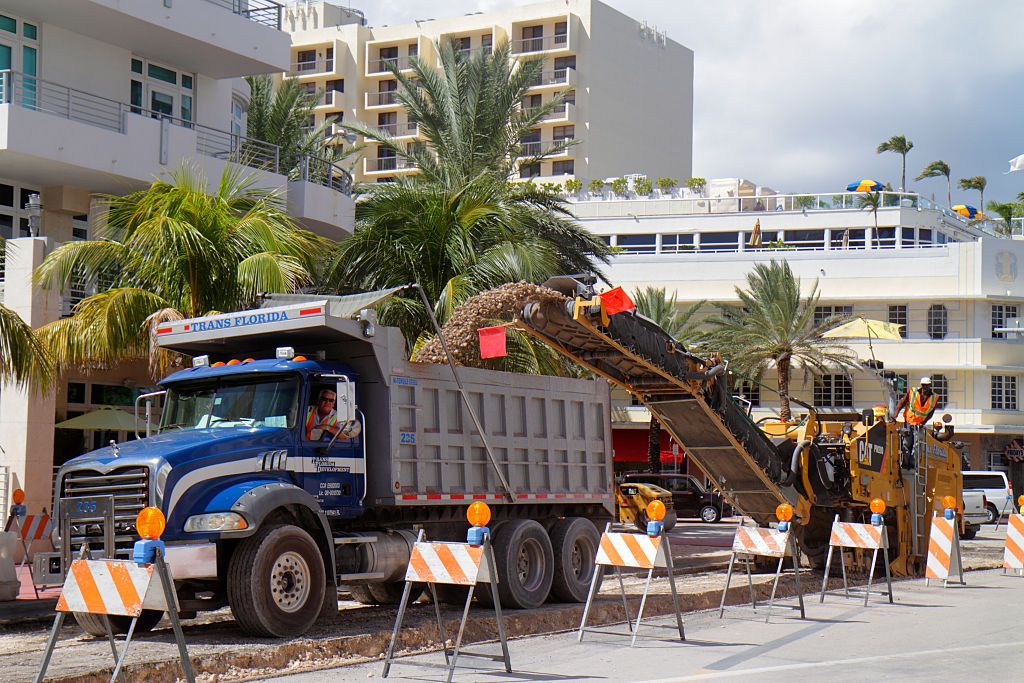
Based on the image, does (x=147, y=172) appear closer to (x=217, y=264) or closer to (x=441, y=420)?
(x=217, y=264)

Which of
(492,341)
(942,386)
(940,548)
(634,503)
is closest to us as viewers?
(492,341)

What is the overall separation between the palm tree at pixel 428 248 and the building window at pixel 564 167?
52.1 m

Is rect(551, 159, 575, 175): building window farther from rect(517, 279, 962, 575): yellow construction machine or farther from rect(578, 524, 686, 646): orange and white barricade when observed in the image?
rect(578, 524, 686, 646): orange and white barricade

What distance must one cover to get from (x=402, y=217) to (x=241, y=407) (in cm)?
1128

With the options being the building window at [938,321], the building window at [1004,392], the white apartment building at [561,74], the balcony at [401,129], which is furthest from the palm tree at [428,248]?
the balcony at [401,129]

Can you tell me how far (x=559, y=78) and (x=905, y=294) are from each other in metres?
29.7

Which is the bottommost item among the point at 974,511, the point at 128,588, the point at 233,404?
the point at 974,511

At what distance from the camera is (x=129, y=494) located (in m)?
11.7

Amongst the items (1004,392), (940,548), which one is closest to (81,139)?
(940,548)

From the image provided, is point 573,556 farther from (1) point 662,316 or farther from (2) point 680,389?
(1) point 662,316

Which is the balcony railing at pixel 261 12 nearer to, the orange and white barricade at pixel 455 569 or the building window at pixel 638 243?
the orange and white barricade at pixel 455 569

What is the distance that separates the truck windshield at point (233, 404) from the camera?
12.9 metres

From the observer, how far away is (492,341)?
14672mm

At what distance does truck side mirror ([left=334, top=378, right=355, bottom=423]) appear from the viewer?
41.8 feet
